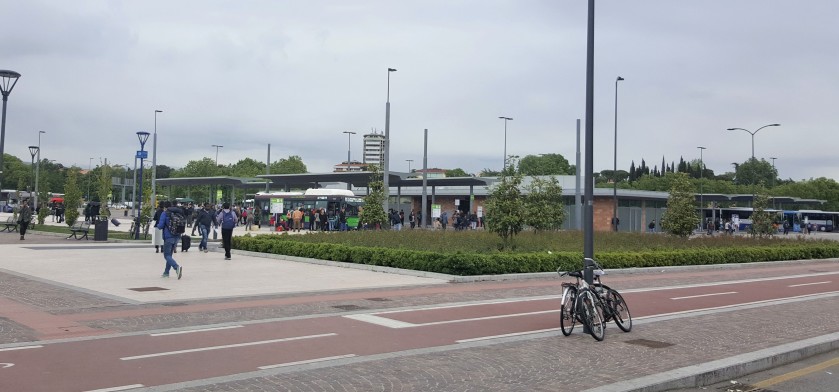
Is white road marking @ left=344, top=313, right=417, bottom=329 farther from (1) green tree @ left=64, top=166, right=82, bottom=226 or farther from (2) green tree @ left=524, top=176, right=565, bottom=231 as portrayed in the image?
(1) green tree @ left=64, top=166, right=82, bottom=226

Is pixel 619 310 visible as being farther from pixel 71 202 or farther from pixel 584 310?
pixel 71 202

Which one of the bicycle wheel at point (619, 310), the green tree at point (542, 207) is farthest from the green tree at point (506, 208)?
the bicycle wheel at point (619, 310)

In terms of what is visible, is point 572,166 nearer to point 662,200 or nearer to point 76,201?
point 662,200

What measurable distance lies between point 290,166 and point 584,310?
115 metres

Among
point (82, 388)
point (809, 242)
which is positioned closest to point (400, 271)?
point (82, 388)

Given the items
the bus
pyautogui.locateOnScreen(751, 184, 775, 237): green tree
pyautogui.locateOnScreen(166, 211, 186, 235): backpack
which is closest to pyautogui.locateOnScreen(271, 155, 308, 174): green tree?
the bus

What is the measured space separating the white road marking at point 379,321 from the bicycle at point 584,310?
234 cm

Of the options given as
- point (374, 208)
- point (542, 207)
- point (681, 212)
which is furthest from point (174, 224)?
point (681, 212)

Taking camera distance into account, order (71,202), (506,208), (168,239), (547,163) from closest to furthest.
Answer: (168,239) < (506,208) < (71,202) < (547,163)

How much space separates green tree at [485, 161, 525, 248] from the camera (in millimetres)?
23922

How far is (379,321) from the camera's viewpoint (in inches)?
460

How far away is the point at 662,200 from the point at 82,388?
65544 millimetres

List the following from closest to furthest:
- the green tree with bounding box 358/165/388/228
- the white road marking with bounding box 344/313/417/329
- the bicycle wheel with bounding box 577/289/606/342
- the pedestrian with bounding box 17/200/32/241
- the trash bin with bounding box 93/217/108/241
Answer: the bicycle wheel with bounding box 577/289/606/342 < the white road marking with bounding box 344/313/417/329 < the pedestrian with bounding box 17/200/32/241 < the green tree with bounding box 358/165/388/228 < the trash bin with bounding box 93/217/108/241

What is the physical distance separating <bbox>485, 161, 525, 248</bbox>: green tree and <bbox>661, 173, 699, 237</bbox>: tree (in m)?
13.9
